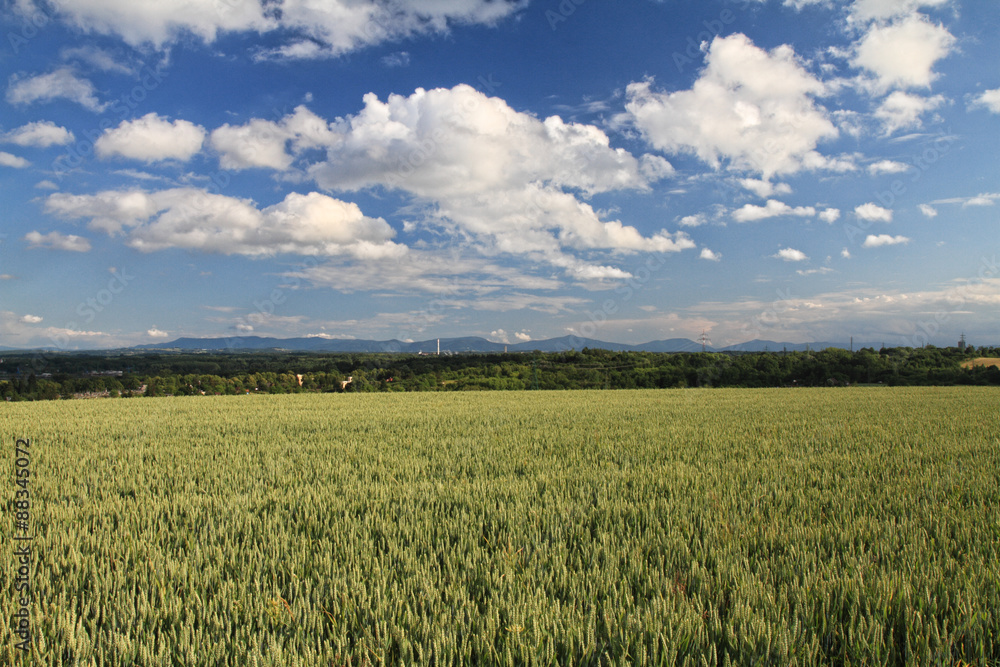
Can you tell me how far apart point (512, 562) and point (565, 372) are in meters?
44.9

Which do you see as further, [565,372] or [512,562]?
[565,372]

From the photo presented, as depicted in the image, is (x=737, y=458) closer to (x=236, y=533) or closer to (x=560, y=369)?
(x=236, y=533)

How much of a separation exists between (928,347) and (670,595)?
7380 cm

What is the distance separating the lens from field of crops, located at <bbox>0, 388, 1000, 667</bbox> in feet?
6.70

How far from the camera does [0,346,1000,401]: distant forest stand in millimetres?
37062

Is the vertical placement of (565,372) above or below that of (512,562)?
below

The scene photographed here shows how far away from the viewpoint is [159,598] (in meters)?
2.57

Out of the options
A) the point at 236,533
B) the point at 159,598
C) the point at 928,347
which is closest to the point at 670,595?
the point at 159,598

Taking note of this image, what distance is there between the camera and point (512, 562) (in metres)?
2.88

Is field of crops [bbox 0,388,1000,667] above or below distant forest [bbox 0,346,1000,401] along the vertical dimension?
above

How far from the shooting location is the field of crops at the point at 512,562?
2043mm

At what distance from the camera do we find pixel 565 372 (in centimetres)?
4719

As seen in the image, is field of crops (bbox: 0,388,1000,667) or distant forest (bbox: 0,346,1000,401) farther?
distant forest (bbox: 0,346,1000,401)

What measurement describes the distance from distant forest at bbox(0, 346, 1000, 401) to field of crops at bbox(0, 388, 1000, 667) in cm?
3390
